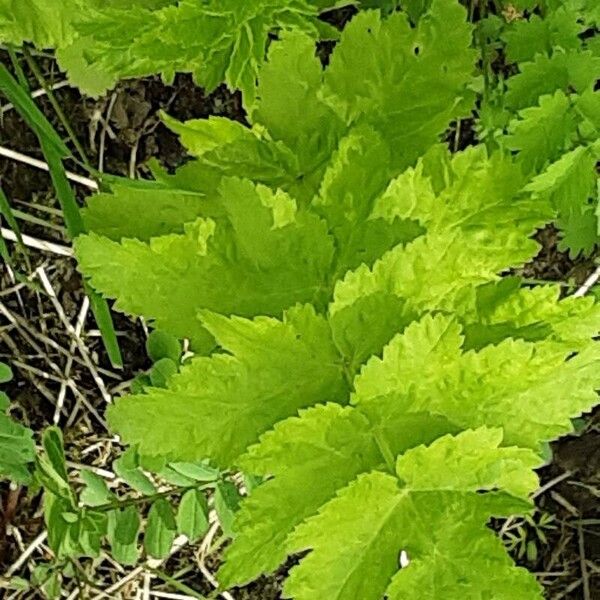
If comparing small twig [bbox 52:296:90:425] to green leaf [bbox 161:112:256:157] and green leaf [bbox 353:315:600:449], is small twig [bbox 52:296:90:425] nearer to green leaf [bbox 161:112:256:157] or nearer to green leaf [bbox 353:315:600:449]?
green leaf [bbox 161:112:256:157]

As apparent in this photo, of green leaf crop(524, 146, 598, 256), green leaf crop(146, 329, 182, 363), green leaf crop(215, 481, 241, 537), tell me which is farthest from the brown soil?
green leaf crop(524, 146, 598, 256)

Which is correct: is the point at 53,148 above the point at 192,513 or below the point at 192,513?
above

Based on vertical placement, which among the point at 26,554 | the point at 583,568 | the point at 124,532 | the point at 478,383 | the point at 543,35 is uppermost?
the point at 543,35

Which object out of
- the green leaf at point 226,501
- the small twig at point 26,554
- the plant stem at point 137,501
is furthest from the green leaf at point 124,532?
the small twig at point 26,554

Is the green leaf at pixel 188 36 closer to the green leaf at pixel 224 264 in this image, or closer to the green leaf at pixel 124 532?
the green leaf at pixel 224 264

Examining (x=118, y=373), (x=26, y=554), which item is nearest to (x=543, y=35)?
(x=118, y=373)

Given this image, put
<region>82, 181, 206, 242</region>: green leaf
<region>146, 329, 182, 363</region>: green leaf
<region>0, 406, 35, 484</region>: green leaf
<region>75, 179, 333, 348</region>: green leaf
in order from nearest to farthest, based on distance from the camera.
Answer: <region>75, 179, 333, 348</region>: green leaf
<region>82, 181, 206, 242</region>: green leaf
<region>0, 406, 35, 484</region>: green leaf
<region>146, 329, 182, 363</region>: green leaf

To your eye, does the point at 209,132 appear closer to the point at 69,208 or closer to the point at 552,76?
the point at 69,208
